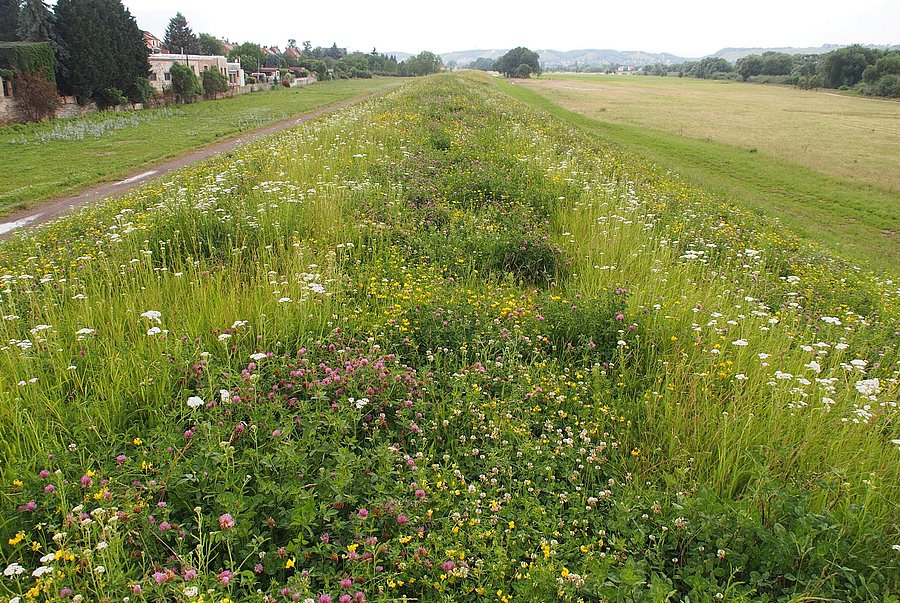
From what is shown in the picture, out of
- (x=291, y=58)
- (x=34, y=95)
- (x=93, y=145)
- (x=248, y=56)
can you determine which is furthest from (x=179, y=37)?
(x=93, y=145)

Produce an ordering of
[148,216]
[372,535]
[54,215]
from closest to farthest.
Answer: [372,535] → [148,216] → [54,215]

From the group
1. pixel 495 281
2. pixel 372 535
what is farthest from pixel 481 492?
pixel 495 281

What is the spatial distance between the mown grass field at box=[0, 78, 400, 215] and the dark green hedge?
301cm

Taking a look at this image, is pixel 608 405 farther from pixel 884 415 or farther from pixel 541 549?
pixel 884 415

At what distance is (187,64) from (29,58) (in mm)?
25399

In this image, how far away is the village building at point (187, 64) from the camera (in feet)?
152

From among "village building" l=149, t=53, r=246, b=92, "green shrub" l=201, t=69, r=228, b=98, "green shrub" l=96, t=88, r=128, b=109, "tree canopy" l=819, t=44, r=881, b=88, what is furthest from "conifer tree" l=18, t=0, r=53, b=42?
"tree canopy" l=819, t=44, r=881, b=88

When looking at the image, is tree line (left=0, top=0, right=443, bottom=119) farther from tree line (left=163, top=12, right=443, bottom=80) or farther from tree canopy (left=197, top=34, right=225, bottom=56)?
tree canopy (left=197, top=34, right=225, bottom=56)

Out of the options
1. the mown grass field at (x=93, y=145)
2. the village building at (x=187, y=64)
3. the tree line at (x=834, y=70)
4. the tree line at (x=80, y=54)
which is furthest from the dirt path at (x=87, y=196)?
the tree line at (x=834, y=70)

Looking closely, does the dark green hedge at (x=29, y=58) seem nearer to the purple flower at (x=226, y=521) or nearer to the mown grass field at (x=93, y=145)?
the mown grass field at (x=93, y=145)

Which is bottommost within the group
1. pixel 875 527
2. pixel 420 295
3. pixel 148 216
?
pixel 875 527

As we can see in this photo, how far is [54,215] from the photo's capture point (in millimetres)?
11039

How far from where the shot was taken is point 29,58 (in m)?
28.5

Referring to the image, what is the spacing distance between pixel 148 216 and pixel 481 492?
6.45 metres
